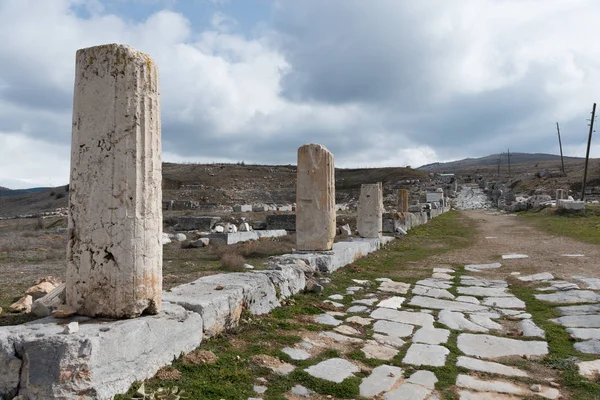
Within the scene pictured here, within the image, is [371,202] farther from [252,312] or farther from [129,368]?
[129,368]

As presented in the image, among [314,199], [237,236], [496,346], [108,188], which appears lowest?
[496,346]

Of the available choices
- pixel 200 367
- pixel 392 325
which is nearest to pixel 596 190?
pixel 392 325

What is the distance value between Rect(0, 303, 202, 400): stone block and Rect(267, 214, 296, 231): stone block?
50.2 feet

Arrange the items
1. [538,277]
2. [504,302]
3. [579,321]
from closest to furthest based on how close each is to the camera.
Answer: [579,321]
[504,302]
[538,277]

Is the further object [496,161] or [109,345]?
[496,161]

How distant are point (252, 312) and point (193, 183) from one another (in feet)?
171

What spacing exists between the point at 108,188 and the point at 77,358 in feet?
4.65

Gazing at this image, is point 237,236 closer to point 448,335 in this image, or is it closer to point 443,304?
point 443,304

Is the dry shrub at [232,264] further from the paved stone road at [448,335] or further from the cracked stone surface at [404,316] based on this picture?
the cracked stone surface at [404,316]

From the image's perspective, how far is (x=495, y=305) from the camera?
693 cm

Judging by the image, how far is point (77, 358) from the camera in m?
3.01

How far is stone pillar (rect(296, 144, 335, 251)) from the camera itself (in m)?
Answer: 9.69

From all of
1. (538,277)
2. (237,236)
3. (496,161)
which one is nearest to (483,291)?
(538,277)

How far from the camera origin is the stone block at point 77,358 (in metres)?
2.98
